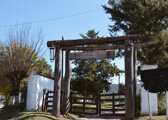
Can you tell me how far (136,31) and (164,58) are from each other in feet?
13.5

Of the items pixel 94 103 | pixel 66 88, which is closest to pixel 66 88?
pixel 66 88

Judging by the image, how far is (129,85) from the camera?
10477 mm

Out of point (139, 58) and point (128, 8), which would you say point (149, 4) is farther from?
point (139, 58)

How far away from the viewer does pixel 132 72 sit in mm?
10602

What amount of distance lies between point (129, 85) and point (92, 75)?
18442 millimetres

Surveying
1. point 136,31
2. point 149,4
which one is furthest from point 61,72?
point 149,4

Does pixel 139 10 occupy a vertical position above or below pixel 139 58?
above

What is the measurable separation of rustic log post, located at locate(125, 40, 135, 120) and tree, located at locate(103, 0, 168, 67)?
950 centimetres

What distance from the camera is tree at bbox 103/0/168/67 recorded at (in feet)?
66.3

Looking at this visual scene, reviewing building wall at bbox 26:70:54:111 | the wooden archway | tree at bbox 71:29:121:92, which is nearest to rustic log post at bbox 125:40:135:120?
the wooden archway

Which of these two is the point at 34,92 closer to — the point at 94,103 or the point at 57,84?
the point at 57,84

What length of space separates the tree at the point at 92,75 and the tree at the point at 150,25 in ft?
28.7

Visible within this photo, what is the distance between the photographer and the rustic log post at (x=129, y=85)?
1023cm

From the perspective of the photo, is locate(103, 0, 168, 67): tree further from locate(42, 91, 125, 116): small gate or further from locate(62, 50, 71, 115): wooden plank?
locate(62, 50, 71, 115): wooden plank
